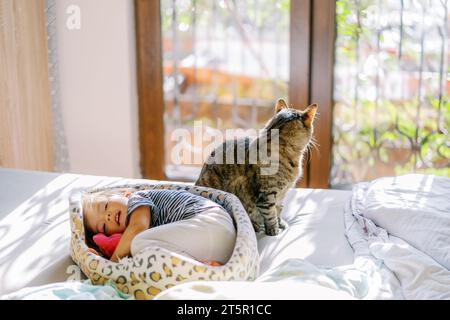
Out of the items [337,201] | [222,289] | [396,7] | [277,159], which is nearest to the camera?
[222,289]

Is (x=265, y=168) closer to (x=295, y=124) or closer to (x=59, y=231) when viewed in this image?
(x=295, y=124)

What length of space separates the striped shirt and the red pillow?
0.06 metres

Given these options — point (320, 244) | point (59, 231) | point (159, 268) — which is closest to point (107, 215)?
point (59, 231)

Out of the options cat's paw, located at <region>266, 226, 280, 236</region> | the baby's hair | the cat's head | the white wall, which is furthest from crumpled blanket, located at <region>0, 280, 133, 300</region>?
the white wall

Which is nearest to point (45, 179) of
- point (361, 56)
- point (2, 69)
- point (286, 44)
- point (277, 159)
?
point (2, 69)

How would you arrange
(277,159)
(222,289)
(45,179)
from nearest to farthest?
(222,289) → (277,159) → (45,179)

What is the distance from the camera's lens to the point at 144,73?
3373 mm

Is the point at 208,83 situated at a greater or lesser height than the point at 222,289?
greater

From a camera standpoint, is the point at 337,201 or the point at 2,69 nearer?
the point at 337,201

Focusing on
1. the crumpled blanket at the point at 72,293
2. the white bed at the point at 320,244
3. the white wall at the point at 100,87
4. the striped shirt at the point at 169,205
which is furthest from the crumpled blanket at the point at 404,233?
the white wall at the point at 100,87

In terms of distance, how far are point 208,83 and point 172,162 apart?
48 cm

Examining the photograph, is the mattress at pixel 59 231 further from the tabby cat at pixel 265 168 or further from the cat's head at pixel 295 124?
the cat's head at pixel 295 124

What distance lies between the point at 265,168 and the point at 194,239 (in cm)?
52
